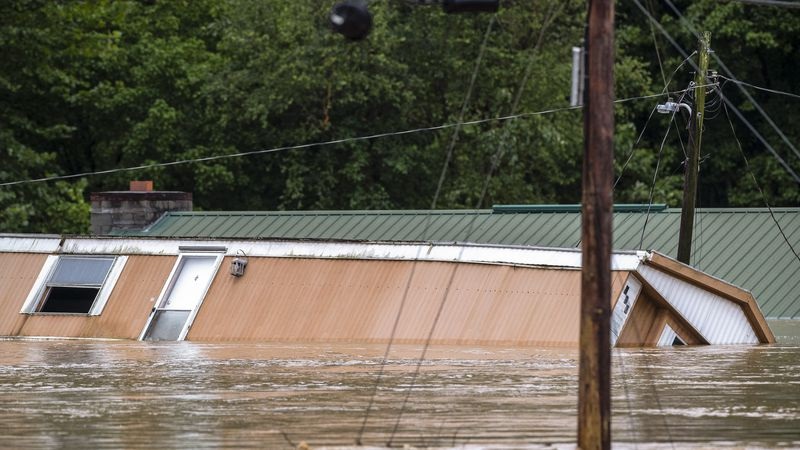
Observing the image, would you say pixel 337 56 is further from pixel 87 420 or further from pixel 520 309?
pixel 87 420

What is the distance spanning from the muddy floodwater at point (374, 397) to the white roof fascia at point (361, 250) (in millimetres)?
1591

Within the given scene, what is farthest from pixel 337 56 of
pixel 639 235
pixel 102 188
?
pixel 639 235

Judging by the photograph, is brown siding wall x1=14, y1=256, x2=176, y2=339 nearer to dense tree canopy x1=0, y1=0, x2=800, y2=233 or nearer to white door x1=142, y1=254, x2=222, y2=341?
white door x1=142, y1=254, x2=222, y2=341

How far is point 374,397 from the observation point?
1792 centimetres

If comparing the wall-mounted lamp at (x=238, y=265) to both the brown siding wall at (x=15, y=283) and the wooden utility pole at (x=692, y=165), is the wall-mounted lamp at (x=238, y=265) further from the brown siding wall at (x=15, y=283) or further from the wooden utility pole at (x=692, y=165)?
the wooden utility pole at (x=692, y=165)

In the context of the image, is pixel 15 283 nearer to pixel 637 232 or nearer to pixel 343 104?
pixel 637 232

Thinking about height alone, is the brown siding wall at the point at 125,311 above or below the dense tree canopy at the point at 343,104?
below

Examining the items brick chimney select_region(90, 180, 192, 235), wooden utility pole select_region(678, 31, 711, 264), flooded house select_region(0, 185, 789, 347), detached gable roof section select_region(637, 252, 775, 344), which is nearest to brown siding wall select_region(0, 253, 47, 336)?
flooded house select_region(0, 185, 789, 347)

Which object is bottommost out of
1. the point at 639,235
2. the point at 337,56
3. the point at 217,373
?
the point at 217,373

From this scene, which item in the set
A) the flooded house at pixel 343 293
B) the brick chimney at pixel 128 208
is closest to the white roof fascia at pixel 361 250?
the flooded house at pixel 343 293

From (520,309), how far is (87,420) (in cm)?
1134

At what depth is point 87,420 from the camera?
1560 centimetres

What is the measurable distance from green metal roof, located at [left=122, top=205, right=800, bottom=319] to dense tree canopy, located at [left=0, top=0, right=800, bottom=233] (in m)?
9.75

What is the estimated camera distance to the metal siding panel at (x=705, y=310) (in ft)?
84.5
